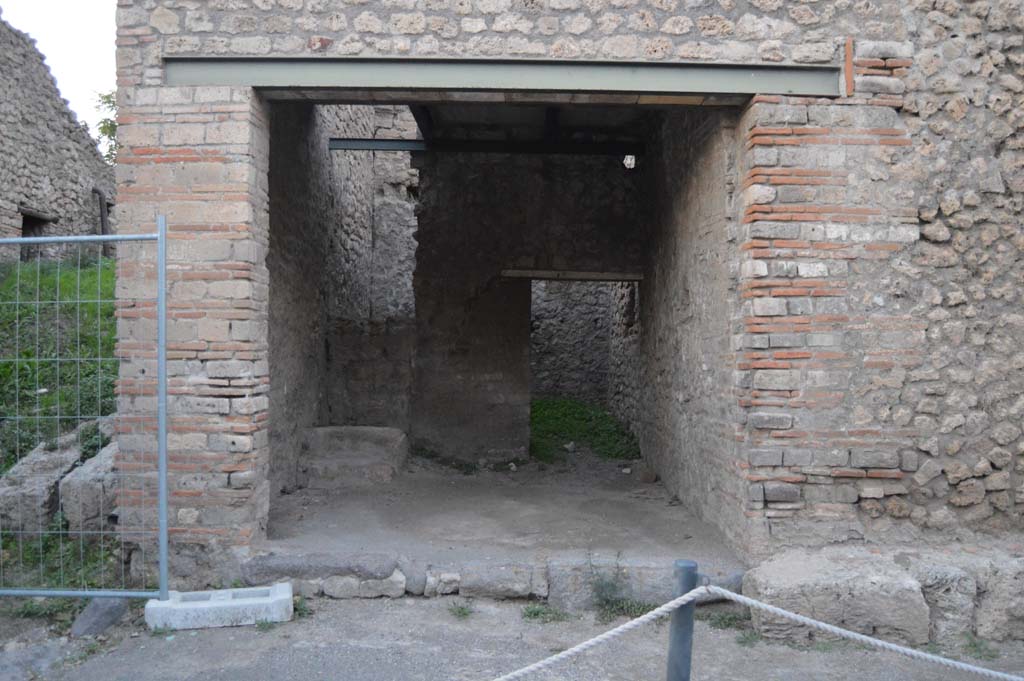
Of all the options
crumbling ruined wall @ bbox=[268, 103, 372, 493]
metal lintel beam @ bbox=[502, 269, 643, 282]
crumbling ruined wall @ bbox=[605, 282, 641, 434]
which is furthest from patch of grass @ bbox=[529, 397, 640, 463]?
crumbling ruined wall @ bbox=[268, 103, 372, 493]

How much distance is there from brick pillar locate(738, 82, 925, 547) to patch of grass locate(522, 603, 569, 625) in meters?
1.36

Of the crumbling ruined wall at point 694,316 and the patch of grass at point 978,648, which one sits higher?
the crumbling ruined wall at point 694,316

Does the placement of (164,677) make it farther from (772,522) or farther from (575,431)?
(575,431)

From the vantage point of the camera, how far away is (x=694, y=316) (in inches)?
246

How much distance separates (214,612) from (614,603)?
92.8 inches

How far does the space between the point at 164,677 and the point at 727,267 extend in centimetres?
412

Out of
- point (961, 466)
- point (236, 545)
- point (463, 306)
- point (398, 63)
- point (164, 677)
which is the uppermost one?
point (398, 63)

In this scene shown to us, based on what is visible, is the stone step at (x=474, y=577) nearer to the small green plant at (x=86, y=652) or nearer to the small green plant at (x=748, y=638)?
the small green plant at (x=748, y=638)

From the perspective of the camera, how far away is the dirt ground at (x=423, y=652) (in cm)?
394

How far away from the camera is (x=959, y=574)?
→ 434cm

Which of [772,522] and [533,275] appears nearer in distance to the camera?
[772,522]

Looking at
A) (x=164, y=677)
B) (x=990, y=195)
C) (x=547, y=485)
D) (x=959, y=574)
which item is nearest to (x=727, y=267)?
(x=990, y=195)

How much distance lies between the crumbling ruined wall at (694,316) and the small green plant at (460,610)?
179 cm

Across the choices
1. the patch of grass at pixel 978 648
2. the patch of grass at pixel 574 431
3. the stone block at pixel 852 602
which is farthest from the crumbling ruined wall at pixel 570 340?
the patch of grass at pixel 978 648
